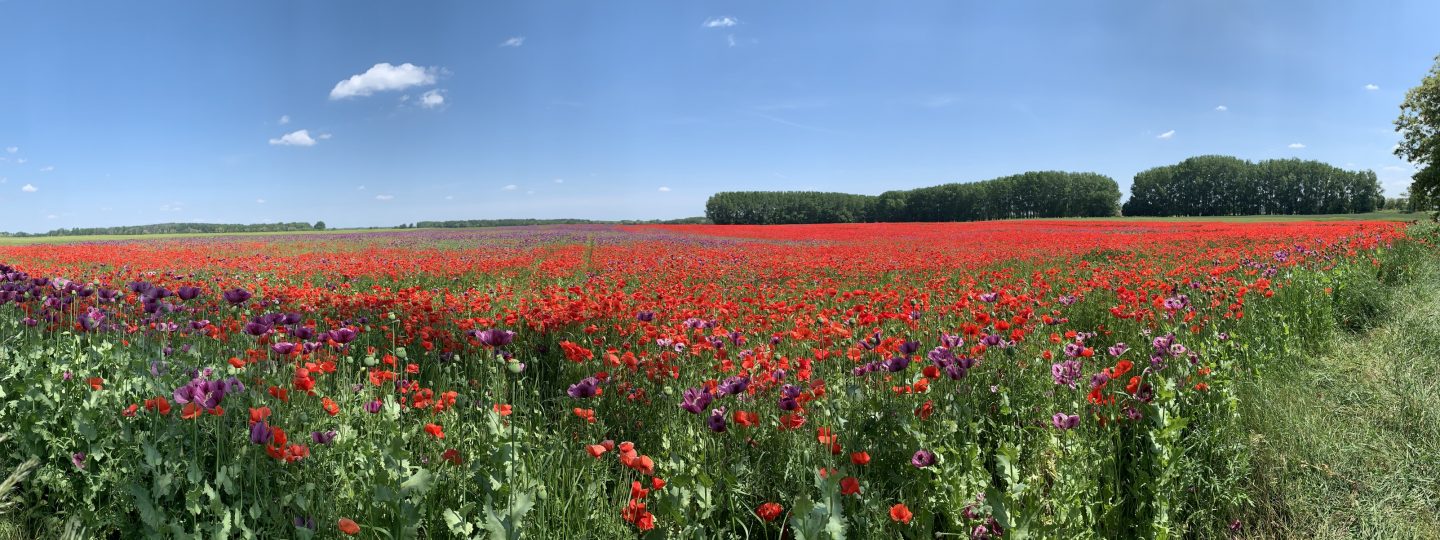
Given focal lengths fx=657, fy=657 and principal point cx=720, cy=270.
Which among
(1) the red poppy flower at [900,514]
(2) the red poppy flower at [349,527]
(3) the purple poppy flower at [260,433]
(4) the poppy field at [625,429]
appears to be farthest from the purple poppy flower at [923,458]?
(3) the purple poppy flower at [260,433]

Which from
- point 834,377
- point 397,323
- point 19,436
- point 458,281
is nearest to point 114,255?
point 458,281

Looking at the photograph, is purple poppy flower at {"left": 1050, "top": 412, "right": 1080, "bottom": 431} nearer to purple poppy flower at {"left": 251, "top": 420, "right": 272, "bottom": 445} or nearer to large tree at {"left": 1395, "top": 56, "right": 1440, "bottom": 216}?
purple poppy flower at {"left": 251, "top": 420, "right": 272, "bottom": 445}

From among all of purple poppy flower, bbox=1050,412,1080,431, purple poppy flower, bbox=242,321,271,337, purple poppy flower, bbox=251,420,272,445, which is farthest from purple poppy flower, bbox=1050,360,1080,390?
purple poppy flower, bbox=242,321,271,337

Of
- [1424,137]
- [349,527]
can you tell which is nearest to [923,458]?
[349,527]

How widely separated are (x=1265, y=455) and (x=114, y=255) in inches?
784

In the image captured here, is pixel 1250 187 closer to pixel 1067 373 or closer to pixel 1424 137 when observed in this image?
pixel 1424 137

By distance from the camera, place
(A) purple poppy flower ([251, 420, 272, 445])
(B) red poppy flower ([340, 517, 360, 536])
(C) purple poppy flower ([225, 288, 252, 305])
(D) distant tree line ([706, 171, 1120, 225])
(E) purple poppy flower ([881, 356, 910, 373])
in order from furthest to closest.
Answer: (D) distant tree line ([706, 171, 1120, 225])
(C) purple poppy flower ([225, 288, 252, 305])
(E) purple poppy flower ([881, 356, 910, 373])
(A) purple poppy flower ([251, 420, 272, 445])
(B) red poppy flower ([340, 517, 360, 536])

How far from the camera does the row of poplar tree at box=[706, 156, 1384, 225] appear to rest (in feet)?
275

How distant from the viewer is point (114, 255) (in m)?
14.7

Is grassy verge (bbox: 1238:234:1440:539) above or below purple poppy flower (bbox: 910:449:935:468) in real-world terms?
below

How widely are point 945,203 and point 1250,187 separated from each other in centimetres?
3940

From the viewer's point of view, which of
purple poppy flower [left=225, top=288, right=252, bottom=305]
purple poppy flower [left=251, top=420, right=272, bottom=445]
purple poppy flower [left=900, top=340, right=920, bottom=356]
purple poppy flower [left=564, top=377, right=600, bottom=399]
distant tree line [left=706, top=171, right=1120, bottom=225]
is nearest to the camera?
purple poppy flower [left=251, top=420, right=272, bottom=445]

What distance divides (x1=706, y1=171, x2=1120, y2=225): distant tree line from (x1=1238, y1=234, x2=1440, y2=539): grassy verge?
79321 mm

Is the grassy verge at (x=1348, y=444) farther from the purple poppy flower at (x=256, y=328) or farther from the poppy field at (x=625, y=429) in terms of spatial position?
the purple poppy flower at (x=256, y=328)
